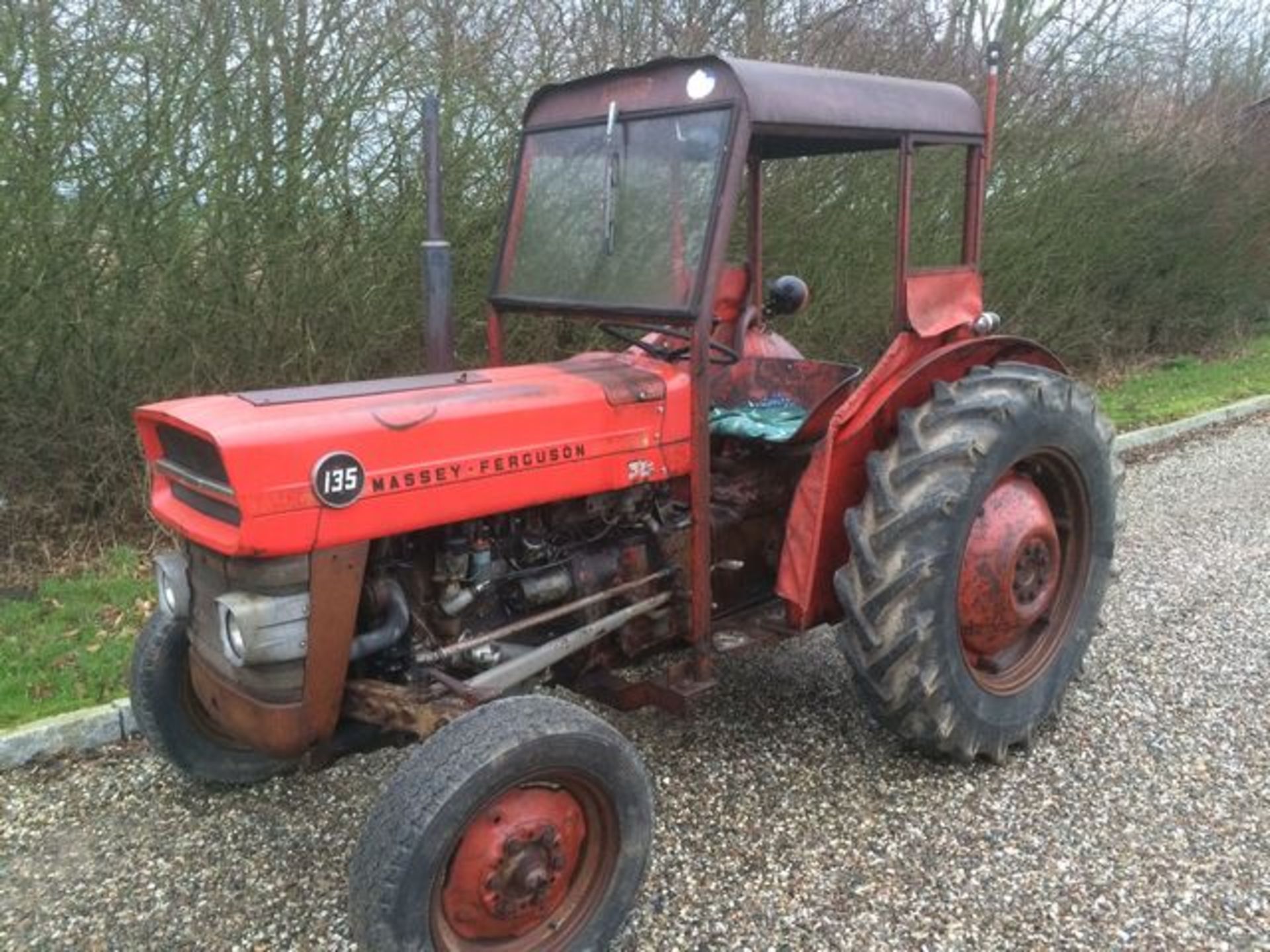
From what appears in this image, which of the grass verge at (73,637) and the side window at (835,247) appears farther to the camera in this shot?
the side window at (835,247)

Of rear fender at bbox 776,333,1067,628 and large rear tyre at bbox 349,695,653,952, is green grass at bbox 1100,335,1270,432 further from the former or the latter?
large rear tyre at bbox 349,695,653,952

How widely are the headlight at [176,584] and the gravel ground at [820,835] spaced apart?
2.34ft

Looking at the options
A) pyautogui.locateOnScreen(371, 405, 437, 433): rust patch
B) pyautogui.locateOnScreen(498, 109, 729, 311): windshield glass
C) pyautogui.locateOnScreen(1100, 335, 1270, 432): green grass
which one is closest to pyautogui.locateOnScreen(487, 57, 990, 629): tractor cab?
pyautogui.locateOnScreen(498, 109, 729, 311): windshield glass

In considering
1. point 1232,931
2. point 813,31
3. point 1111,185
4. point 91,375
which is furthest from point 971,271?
point 1111,185

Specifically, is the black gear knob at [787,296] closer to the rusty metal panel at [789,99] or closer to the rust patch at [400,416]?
the rusty metal panel at [789,99]

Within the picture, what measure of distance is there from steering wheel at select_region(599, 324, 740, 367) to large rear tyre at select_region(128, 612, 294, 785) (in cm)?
145

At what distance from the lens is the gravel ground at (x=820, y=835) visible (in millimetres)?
2654

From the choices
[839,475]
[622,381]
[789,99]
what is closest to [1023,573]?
[839,475]

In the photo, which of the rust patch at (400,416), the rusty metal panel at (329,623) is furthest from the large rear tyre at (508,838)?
the rust patch at (400,416)

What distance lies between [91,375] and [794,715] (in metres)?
3.46

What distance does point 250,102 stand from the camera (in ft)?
17.1

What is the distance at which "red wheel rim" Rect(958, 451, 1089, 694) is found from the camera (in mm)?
3244

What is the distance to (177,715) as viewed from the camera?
3.13 m

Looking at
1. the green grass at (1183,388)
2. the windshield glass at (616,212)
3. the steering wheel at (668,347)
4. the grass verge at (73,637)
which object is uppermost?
the windshield glass at (616,212)
